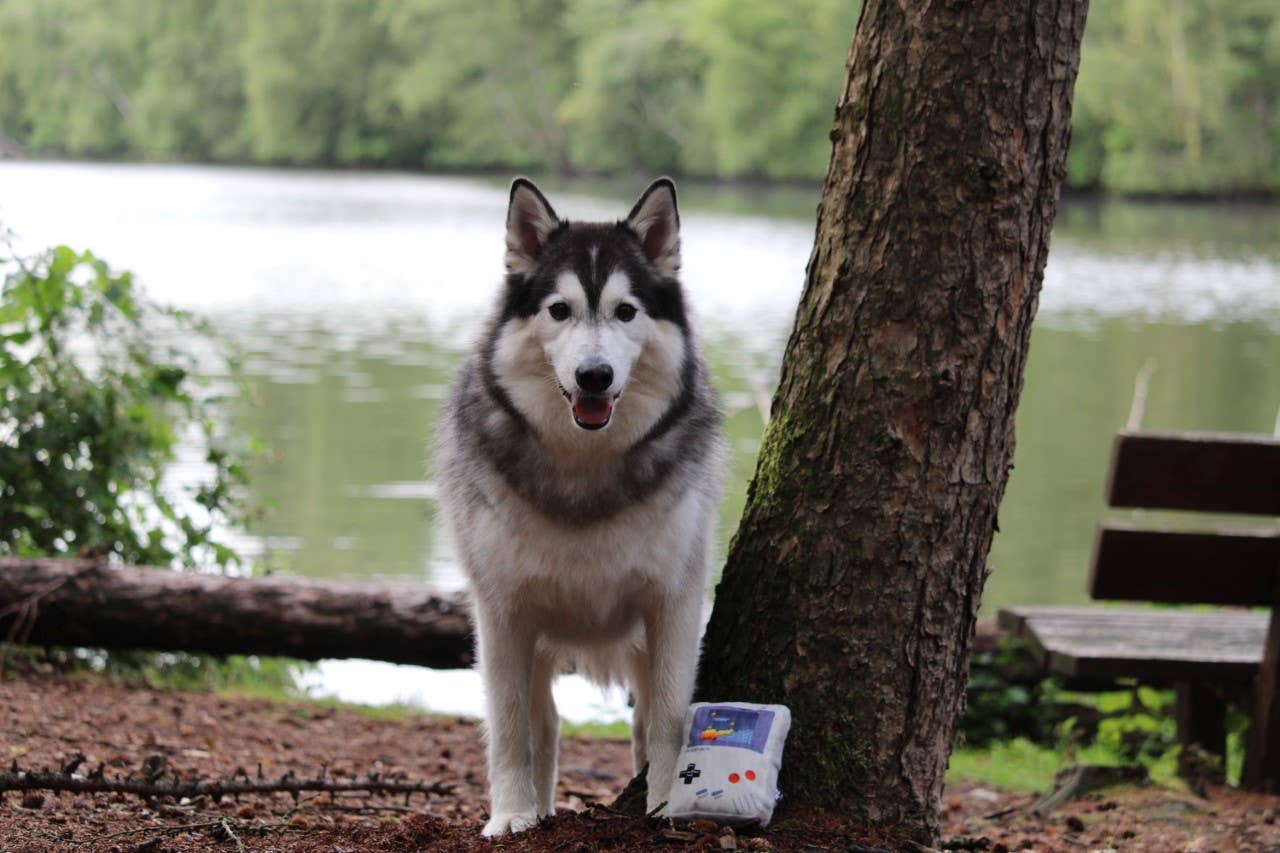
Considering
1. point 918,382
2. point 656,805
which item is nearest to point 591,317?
point 918,382

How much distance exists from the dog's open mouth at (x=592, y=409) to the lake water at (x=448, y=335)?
104cm

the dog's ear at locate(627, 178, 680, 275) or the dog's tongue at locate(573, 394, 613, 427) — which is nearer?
the dog's tongue at locate(573, 394, 613, 427)

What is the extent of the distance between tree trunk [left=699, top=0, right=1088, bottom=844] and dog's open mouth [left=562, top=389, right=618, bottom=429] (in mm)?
631

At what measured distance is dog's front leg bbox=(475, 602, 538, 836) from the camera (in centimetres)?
415

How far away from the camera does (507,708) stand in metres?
4.20

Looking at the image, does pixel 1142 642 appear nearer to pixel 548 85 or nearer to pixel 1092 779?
pixel 1092 779

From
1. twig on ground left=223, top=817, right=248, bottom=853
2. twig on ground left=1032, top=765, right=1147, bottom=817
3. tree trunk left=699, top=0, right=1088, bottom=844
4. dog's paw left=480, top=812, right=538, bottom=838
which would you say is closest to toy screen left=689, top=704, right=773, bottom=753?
tree trunk left=699, top=0, right=1088, bottom=844

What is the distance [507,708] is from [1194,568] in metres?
3.06

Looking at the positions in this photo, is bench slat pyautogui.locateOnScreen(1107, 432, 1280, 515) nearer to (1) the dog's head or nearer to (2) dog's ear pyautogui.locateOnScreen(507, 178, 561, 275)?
(1) the dog's head

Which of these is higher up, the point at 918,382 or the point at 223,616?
the point at 918,382

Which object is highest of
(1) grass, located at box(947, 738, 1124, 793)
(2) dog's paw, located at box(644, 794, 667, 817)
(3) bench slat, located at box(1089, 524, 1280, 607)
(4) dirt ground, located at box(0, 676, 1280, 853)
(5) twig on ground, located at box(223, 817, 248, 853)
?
(3) bench slat, located at box(1089, 524, 1280, 607)

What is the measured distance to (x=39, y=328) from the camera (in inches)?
277

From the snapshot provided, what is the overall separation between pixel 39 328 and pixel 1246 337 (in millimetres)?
18908

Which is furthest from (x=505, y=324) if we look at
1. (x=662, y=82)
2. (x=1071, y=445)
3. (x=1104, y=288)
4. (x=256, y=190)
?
(x=662, y=82)
